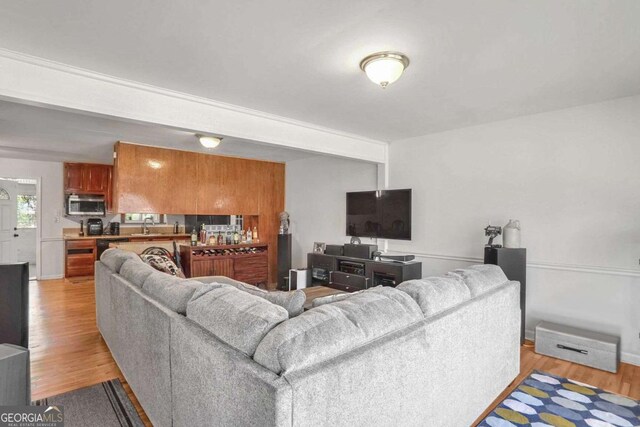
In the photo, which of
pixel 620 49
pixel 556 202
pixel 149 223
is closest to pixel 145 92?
pixel 620 49

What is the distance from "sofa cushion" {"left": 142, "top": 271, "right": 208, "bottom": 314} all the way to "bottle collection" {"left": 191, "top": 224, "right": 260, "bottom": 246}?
3.51 m

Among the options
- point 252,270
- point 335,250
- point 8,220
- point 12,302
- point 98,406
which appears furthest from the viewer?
point 8,220

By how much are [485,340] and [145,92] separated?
3165 mm

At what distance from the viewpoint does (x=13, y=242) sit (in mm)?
7523

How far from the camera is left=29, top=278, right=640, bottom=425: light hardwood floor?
252 cm

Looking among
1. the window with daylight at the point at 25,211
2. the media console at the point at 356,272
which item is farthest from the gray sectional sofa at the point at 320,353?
the window with daylight at the point at 25,211

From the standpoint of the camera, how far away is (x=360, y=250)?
4.70m

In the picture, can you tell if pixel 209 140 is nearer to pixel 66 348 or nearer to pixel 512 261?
pixel 66 348

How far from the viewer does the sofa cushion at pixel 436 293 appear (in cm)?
173

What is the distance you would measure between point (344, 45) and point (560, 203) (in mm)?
2771

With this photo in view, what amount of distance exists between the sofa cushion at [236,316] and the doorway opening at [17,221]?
25.2ft

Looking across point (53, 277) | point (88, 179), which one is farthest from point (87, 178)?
point (53, 277)

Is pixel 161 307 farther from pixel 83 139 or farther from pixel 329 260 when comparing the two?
pixel 83 139

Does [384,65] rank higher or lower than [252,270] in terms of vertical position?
higher
